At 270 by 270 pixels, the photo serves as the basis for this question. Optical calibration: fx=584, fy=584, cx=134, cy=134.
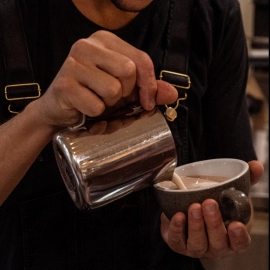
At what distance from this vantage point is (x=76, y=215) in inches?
34.2

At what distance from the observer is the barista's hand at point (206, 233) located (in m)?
0.73

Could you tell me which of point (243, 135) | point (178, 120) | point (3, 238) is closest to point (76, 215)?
point (3, 238)

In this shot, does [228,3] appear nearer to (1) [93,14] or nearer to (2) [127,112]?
(1) [93,14]

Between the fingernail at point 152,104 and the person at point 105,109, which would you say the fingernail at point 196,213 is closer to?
the person at point 105,109

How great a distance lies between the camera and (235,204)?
715 millimetres

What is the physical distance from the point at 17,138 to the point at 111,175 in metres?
0.14

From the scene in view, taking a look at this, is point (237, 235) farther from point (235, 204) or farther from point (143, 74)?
point (143, 74)

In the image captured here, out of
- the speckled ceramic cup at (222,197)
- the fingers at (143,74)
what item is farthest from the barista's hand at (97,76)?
the speckled ceramic cup at (222,197)

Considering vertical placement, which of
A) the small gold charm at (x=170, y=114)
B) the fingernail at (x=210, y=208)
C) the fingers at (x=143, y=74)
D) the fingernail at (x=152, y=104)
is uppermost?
the fingers at (x=143, y=74)

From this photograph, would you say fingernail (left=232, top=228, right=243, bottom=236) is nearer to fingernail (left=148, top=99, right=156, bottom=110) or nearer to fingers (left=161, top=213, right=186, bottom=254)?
fingers (left=161, top=213, right=186, bottom=254)

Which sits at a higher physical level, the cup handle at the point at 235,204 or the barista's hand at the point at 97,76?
the barista's hand at the point at 97,76

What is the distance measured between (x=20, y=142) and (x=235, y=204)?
0.28m

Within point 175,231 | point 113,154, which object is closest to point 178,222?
point 175,231

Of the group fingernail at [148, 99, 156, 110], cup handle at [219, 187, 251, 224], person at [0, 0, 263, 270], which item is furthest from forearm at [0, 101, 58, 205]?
cup handle at [219, 187, 251, 224]
